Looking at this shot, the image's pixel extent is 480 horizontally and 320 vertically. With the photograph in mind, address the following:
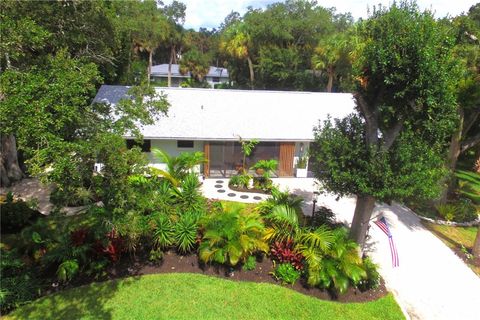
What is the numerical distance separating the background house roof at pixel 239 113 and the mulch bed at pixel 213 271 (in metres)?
7.90

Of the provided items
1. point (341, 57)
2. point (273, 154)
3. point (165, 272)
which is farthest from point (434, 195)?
point (341, 57)

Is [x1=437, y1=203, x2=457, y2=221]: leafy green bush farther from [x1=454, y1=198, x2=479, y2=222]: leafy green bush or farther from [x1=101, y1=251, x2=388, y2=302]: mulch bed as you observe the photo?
[x1=101, y1=251, x2=388, y2=302]: mulch bed

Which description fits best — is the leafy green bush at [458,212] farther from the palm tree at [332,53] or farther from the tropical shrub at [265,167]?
the palm tree at [332,53]

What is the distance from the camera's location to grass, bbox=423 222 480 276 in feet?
42.8

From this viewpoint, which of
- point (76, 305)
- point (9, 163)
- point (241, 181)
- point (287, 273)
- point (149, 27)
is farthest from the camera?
point (149, 27)

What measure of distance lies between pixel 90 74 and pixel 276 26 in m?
32.4

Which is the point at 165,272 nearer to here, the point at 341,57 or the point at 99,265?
the point at 99,265

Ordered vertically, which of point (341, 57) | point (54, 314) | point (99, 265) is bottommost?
point (54, 314)

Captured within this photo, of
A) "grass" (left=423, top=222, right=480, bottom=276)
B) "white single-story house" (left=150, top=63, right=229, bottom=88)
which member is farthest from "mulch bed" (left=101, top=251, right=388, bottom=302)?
"white single-story house" (left=150, top=63, right=229, bottom=88)

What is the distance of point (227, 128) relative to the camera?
707 inches

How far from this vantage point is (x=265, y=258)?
10680mm

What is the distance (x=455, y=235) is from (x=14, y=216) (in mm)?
17863

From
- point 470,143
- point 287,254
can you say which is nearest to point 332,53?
point 470,143

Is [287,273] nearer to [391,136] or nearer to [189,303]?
[189,303]
